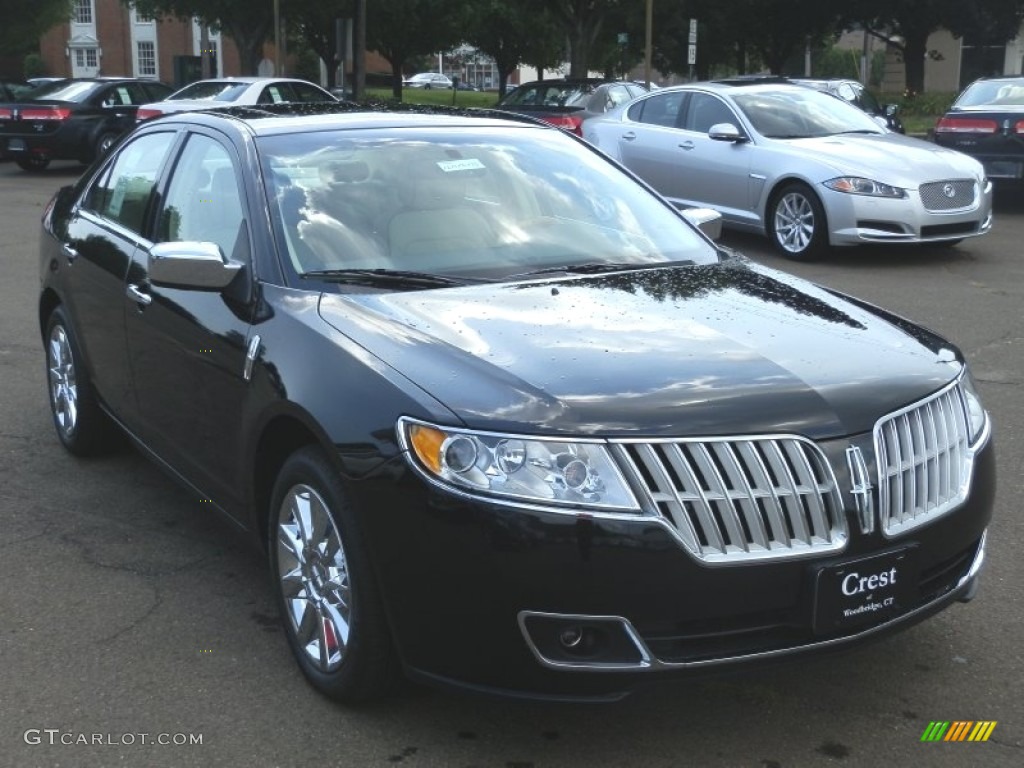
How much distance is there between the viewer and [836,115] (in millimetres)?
→ 12352

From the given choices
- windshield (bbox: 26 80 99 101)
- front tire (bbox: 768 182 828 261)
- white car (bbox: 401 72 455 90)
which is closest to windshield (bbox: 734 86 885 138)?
front tire (bbox: 768 182 828 261)

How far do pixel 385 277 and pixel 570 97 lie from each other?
15729mm

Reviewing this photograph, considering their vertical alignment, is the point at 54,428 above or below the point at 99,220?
below

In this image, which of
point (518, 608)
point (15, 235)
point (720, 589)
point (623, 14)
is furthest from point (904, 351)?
point (623, 14)

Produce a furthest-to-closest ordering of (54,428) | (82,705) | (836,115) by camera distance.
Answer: (836,115)
(54,428)
(82,705)

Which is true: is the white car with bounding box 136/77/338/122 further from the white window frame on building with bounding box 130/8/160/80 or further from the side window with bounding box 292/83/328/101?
the white window frame on building with bounding box 130/8/160/80

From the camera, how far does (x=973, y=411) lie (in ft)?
11.7

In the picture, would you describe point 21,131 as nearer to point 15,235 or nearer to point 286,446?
point 15,235

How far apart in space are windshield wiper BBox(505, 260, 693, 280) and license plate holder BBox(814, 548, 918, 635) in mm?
1495

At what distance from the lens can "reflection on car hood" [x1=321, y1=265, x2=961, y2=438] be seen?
2.96 m

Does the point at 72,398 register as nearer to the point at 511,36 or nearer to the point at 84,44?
the point at 511,36

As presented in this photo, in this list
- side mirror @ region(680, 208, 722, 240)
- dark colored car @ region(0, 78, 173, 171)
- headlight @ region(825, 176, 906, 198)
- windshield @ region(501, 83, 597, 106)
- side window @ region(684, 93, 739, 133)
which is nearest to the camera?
side mirror @ region(680, 208, 722, 240)

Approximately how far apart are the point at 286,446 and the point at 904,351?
1.76 meters

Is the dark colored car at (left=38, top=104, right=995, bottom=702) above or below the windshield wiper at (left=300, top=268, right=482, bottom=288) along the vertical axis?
below
